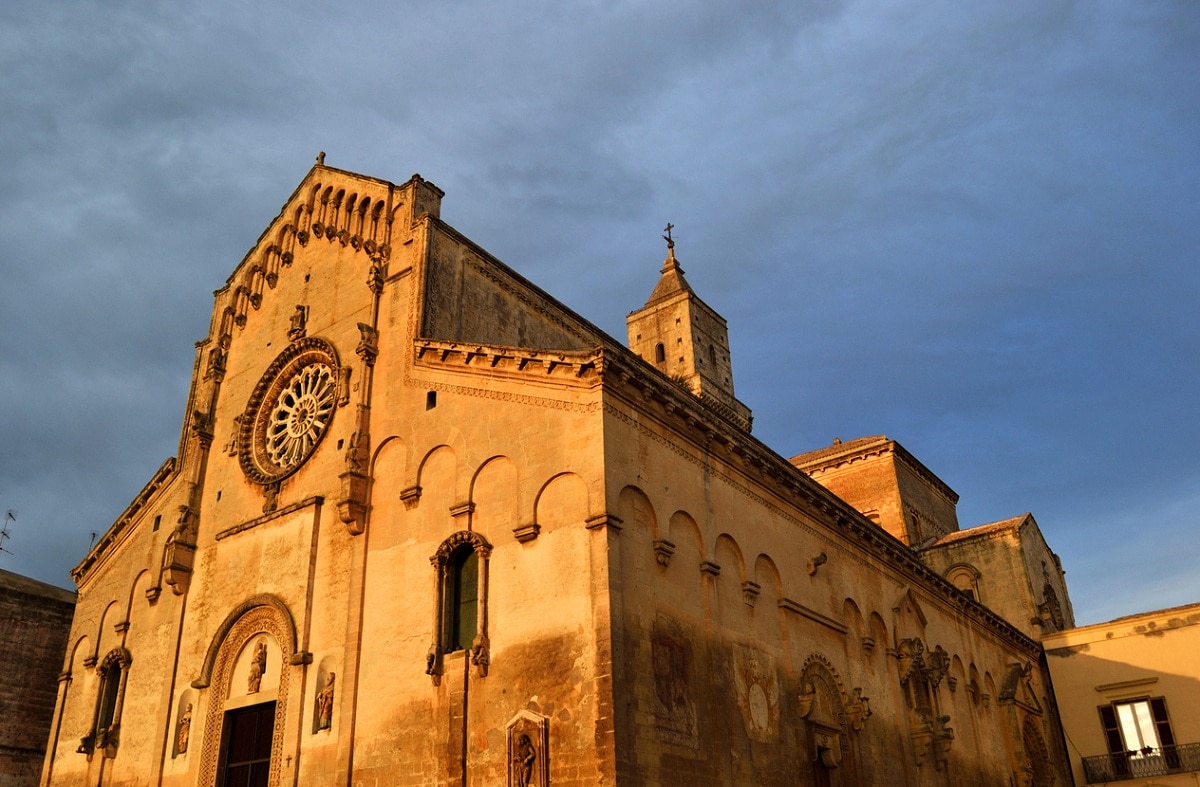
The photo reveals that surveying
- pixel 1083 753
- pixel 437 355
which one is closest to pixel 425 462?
pixel 437 355

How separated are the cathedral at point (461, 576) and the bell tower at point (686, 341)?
18.7 meters

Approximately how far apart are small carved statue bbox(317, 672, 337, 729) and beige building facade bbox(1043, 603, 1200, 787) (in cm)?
2744

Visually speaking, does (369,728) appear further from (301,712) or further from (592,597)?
(592,597)

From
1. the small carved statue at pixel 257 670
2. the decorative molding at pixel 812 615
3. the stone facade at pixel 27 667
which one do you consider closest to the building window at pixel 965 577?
the decorative molding at pixel 812 615

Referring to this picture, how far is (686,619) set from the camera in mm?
19016

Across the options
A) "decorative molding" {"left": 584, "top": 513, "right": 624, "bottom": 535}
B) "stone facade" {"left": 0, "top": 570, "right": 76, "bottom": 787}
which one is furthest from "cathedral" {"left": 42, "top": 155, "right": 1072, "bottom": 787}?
"stone facade" {"left": 0, "top": 570, "right": 76, "bottom": 787}

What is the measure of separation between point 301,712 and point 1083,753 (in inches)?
1119

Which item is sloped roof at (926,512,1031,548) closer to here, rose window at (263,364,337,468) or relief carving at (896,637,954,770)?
relief carving at (896,637,954,770)

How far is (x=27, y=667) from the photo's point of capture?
98.1ft

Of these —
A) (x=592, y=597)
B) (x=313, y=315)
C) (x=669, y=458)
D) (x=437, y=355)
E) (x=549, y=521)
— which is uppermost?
(x=313, y=315)

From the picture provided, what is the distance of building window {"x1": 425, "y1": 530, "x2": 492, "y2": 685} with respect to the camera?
18.5 meters

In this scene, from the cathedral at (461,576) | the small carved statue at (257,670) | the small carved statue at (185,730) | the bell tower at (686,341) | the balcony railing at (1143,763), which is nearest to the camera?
the cathedral at (461,576)

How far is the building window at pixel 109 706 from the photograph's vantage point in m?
24.8

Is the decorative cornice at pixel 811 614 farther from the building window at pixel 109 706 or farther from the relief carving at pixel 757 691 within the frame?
the building window at pixel 109 706
